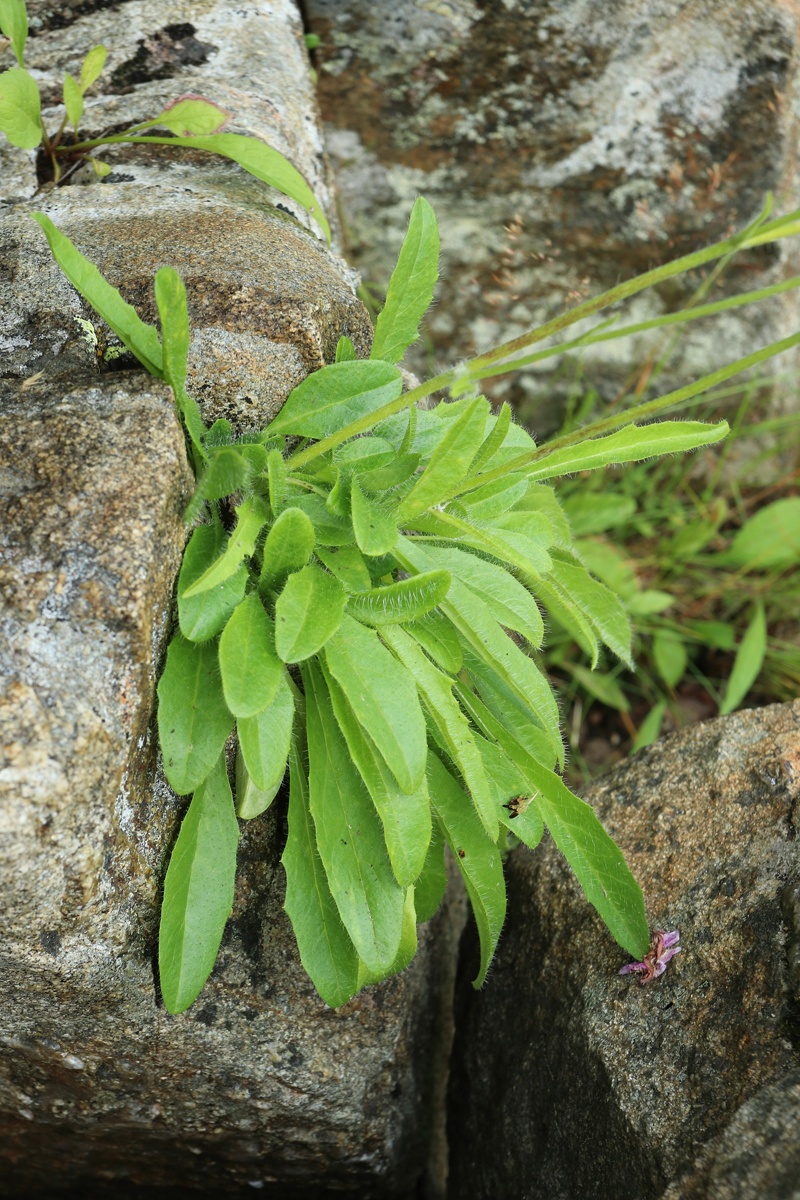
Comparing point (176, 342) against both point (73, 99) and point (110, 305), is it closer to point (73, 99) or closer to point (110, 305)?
point (110, 305)

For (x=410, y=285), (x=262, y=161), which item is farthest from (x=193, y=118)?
(x=410, y=285)

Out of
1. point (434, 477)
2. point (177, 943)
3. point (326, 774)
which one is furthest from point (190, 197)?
point (177, 943)

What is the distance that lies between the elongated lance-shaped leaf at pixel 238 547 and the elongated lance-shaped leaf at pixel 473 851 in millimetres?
496

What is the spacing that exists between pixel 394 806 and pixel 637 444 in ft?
2.47

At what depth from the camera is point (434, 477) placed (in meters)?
1.60

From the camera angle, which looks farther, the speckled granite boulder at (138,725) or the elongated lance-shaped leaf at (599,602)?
the elongated lance-shaped leaf at (599,602)

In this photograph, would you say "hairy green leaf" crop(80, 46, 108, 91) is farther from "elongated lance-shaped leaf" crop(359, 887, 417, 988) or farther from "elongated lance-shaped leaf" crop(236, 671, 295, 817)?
"elongated lance-shaped leaf" crop(359, 887, 417, 988)

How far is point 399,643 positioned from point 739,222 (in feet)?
7.14

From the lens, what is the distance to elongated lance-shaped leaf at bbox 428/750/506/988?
175 cm

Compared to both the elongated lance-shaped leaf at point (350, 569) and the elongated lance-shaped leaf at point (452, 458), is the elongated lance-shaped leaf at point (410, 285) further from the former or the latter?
the elongated lance-shaped leaf at point (350, 569)

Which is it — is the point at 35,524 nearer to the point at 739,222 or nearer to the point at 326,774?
the point at 326,774

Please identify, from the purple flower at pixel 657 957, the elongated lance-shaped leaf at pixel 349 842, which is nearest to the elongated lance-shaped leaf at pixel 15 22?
the elongated lance-shaped leaf at pixel 349 842

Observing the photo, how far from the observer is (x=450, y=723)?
5.25 ft

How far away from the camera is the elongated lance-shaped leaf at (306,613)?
1.48 m
